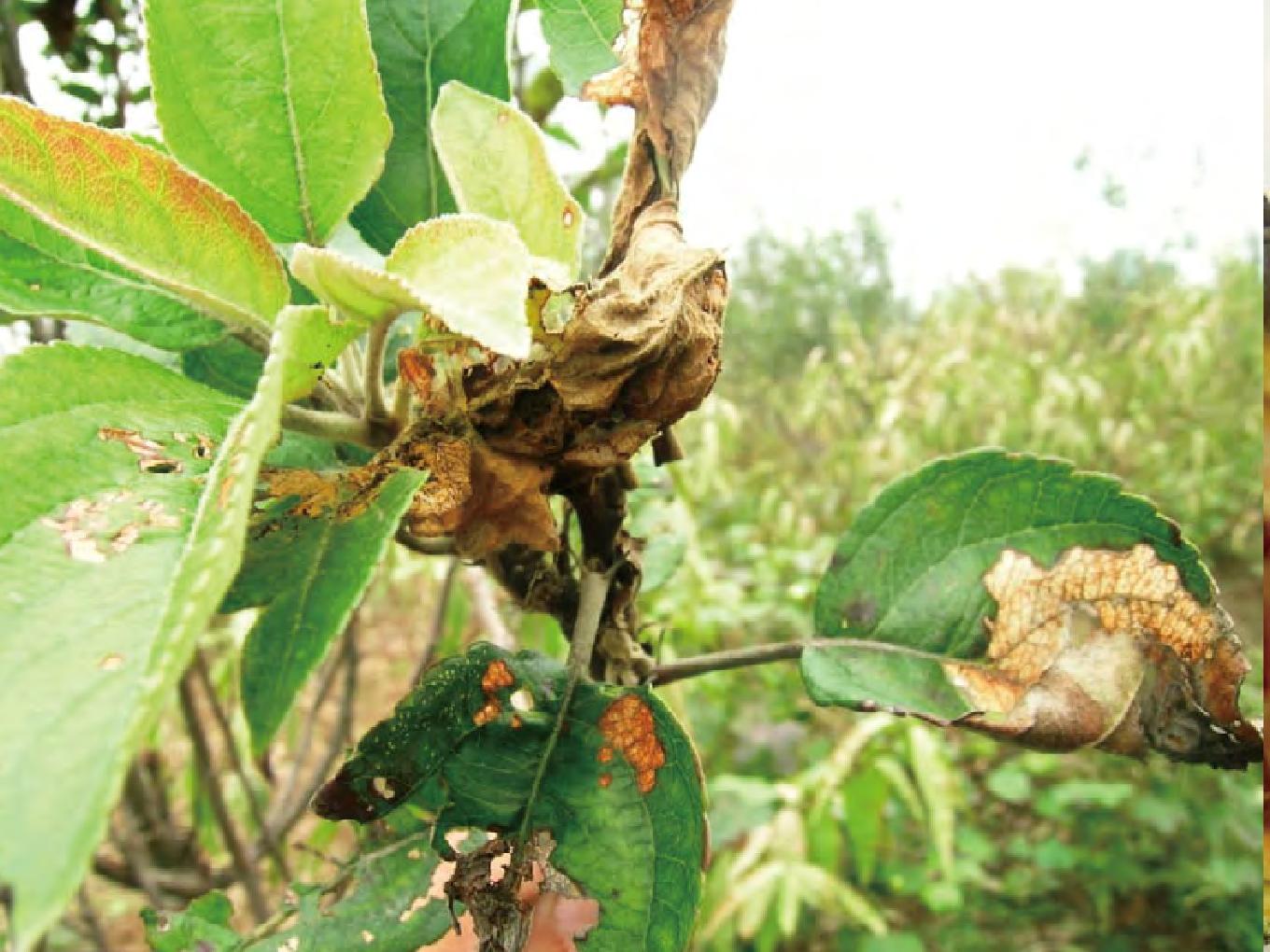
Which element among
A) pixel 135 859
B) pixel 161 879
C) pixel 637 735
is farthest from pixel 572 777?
pixel 161 879

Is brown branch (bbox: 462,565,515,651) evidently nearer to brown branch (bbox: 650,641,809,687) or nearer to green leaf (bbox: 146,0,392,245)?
brown branch (bbox: 650,641,809,687)

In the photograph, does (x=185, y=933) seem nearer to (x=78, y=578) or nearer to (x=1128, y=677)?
(x=78, y=578)

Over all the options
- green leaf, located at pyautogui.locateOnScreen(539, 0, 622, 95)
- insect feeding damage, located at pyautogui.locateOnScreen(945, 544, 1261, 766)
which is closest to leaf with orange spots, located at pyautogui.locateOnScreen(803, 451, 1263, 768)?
insect feeding damage, located at pyautogui.locateOnScreen(945, 544, 1261, 766)

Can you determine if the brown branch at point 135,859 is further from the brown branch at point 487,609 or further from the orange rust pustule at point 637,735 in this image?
the orange rust pustule at point 637,735

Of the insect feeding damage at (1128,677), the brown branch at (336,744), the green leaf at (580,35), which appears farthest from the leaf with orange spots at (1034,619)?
the brown branch at (336,744)

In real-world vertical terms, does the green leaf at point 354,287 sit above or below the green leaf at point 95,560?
above

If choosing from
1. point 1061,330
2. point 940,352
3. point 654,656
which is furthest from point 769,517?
point 654,656

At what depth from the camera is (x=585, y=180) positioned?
1.20m

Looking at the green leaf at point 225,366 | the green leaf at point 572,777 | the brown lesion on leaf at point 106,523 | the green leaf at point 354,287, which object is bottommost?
the green leaf at point 572,777

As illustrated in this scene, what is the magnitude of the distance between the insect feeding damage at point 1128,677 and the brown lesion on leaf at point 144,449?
0.33 meters

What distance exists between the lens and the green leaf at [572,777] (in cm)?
43

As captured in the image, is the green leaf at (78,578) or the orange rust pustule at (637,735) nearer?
the green leaf at (78,578)

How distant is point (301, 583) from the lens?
1.20ft

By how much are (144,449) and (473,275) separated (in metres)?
0.12
